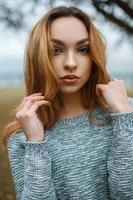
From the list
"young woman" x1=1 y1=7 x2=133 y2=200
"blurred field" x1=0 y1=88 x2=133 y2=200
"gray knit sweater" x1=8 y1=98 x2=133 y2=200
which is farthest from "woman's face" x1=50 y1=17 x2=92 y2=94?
"blurred field" x1=0 y1=88 x2=133 y2=200

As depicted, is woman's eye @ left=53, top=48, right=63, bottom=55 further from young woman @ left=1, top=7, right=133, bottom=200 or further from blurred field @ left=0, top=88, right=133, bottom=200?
blurred field @ left=0, top=88, right=133, bottom=200

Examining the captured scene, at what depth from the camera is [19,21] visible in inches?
173

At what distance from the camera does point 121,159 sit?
1535 millimetres

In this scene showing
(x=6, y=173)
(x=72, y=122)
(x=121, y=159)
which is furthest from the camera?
(x=6, y=173)

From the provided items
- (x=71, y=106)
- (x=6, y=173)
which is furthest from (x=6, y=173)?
(x=71, y=106)

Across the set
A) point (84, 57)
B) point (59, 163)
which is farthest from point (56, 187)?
point (84, 57)

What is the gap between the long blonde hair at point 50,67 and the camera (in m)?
1.57

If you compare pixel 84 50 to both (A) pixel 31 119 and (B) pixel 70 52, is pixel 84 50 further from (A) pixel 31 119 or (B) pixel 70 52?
(A) pixel 31 119

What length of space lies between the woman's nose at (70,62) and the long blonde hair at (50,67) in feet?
0.16

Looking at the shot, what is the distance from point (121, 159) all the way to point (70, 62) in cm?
31

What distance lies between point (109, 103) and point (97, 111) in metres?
0.10

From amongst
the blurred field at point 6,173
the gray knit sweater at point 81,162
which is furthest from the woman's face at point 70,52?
the blurred field at point 6,173

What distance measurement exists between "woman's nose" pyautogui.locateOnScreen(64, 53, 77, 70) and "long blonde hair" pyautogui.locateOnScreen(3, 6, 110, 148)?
0.05 meters

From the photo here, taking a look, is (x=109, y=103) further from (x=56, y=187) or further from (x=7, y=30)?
(x=7, y=30)
